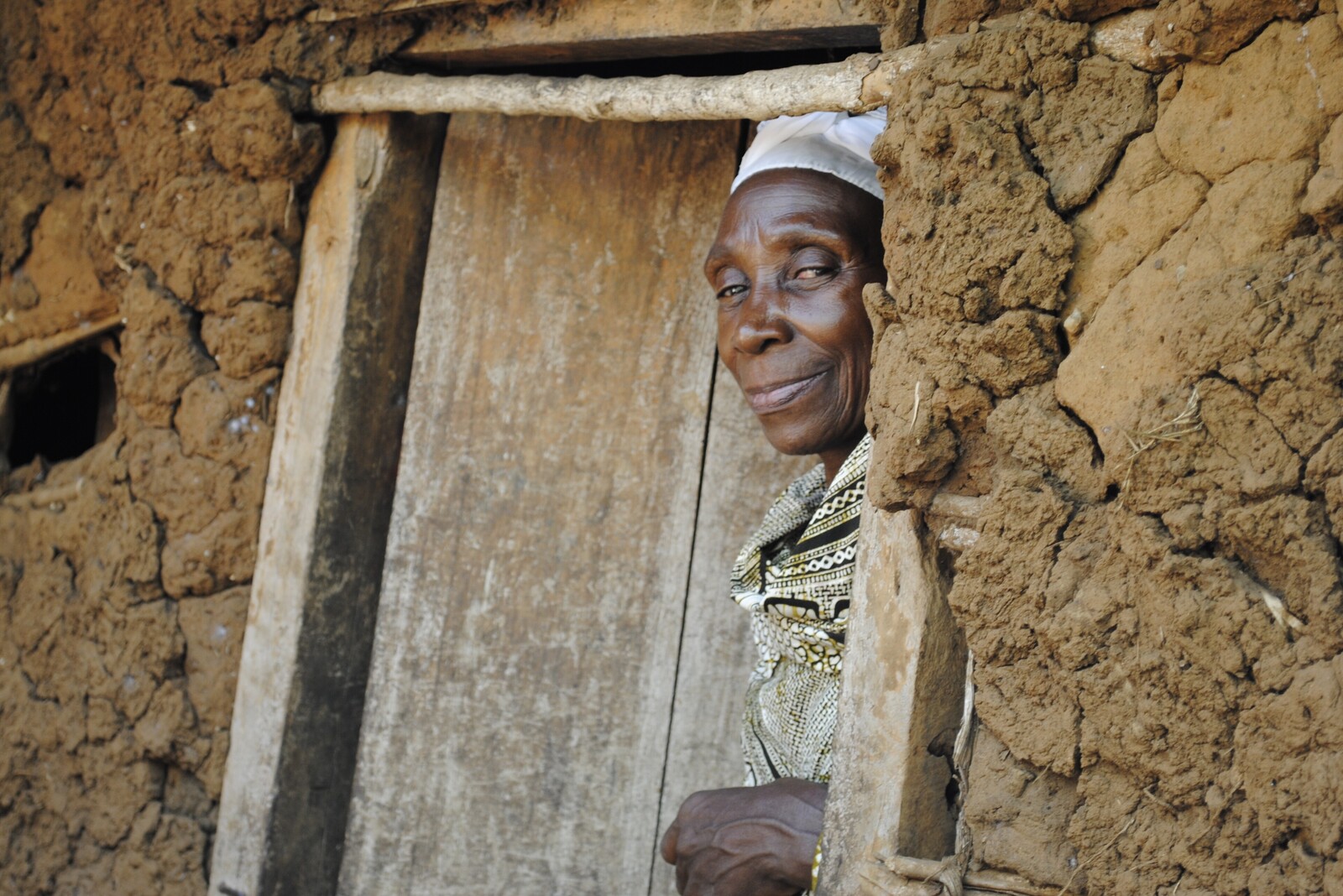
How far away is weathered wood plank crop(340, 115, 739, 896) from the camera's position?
3.19 metres

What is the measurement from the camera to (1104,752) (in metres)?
1.71

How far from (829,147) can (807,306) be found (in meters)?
0.31

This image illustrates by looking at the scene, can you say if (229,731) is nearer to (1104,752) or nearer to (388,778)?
(388,778)

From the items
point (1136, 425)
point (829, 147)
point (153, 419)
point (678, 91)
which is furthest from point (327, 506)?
point (1136, 425)

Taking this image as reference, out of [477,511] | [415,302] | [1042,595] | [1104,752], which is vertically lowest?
[1104,752]

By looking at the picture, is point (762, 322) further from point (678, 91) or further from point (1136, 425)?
point (1136, 425)

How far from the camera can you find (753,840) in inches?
88.6

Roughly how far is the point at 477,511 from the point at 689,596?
0.56 metres

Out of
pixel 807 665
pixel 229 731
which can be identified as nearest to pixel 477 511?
pixel 229 731

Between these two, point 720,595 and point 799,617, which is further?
point 720,595

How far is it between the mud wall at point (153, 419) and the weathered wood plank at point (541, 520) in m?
0.38

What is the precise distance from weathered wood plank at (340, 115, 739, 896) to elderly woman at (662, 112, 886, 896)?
599mm

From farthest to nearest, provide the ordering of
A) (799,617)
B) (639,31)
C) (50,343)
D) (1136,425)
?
(50,343)
(639,31)
(799,617)
(1136,425)

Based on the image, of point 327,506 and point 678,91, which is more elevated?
point 678,91
